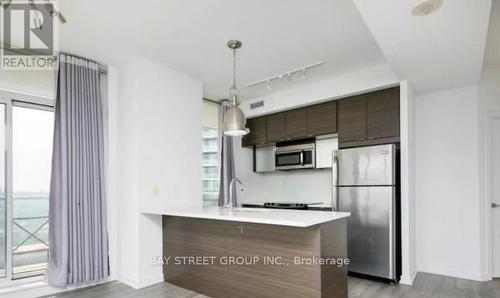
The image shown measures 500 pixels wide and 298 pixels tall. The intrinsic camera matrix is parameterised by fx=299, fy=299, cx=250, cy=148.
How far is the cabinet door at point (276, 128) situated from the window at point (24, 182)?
10.3ft

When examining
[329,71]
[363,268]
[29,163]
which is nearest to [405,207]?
[363,268]

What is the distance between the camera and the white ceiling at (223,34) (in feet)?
8.29

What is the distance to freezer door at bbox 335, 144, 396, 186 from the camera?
11.7 ft

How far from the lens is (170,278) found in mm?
3586

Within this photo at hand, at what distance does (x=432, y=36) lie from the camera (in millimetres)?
2439

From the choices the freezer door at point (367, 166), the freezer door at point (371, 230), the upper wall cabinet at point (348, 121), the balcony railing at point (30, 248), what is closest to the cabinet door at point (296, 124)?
the upper wall cabinet at point (348, 121)

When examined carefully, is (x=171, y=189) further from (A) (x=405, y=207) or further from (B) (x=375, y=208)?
(A) (x=405, y=207)

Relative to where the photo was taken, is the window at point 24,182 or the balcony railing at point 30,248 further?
the balcony railing at point 30,248

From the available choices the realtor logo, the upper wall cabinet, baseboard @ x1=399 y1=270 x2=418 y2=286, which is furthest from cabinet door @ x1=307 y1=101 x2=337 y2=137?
the realtor logo

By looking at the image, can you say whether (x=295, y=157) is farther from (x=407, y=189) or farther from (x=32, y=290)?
(x=32, y=290)

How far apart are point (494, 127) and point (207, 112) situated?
413cm

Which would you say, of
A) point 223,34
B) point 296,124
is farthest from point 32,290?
point 296,124

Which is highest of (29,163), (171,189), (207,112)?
(207,112)

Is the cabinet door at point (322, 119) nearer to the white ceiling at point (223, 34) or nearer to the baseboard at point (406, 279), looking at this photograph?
the white ceiling at point (223, 34)
